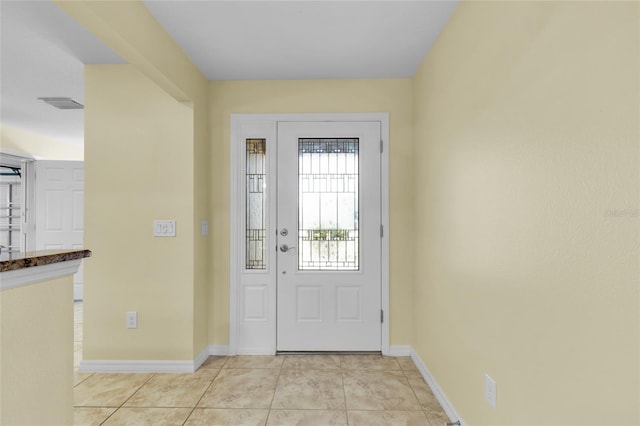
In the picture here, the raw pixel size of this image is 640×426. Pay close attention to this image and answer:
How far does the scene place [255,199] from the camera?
9.97ft

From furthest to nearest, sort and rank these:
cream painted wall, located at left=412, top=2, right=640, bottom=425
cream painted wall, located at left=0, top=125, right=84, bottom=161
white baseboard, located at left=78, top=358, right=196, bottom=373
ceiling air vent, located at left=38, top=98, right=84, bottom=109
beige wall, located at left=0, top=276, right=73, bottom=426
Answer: cream painted wall, located at left=0, top=125, right=84, bottom=161 → ceiling air vent, located at left=38, top=98, right=84, bottom=109 → white baseboard, located at left=78, top=358, right=196, bottom=373 → beige wall, located at left=0, top=276, right=73, bottom=426 → cream painted wall, located at left=412, top=2, right=640, bottom=425

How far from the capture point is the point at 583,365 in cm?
104

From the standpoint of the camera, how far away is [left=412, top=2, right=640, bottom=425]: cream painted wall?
91cm

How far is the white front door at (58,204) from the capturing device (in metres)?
4.59

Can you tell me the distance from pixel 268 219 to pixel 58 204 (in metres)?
3.58

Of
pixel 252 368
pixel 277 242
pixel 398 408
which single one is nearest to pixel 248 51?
pixel 277 242

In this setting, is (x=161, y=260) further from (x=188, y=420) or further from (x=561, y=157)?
(x=561, y=157)

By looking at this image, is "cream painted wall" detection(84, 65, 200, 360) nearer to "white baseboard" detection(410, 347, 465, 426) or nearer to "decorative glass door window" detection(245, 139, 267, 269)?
"decorative glass door window" detection(245, 139, 267, 269)

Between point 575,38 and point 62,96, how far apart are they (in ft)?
13.6

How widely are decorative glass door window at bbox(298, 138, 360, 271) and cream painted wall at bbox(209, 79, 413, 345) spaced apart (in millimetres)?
335

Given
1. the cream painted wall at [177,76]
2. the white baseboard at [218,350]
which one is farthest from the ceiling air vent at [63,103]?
the white baseboard at [218,350]

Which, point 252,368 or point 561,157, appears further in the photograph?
point 252,368

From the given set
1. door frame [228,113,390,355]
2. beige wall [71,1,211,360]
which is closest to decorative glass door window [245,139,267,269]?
door frame [228,113,390,355]

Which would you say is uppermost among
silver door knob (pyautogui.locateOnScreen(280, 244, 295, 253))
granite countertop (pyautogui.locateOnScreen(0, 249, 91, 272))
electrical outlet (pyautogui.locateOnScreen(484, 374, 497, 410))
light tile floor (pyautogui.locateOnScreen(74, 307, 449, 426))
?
granite countertop (pyautogui.locateOnScreen(0, 249, 91, 272))
